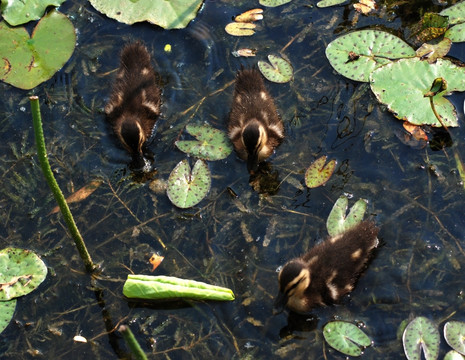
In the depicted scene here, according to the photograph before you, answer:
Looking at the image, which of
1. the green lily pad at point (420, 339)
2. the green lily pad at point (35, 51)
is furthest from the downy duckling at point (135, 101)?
the green lily pad at point (420, 339)

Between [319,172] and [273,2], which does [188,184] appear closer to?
[319,172]

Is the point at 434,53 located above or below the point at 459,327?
above

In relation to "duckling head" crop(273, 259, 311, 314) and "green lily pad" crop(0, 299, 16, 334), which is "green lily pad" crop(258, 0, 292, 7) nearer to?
"duckling head" crop(273, 259, 311, 314)

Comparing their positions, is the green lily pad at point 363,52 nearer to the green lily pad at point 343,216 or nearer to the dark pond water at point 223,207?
the dark pond water at point 223,207

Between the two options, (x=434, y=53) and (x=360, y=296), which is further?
(x=434, y=53)

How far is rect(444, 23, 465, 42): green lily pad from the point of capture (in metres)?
5.02

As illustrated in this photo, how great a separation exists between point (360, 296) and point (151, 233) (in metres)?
1.30

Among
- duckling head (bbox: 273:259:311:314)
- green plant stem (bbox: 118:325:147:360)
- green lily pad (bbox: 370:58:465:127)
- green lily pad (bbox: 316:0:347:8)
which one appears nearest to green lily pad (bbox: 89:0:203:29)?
green lily pad (bbox: 316:0:347:8)

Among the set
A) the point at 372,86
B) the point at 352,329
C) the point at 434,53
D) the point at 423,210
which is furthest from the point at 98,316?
the point at 434,53

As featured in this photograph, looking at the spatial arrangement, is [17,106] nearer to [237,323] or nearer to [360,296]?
[237,323]

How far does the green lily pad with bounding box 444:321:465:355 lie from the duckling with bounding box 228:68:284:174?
153 cm

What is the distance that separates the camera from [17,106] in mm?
4953

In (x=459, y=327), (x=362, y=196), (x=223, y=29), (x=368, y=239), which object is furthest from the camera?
(x=223, y=29)

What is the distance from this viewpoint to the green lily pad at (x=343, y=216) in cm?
414
